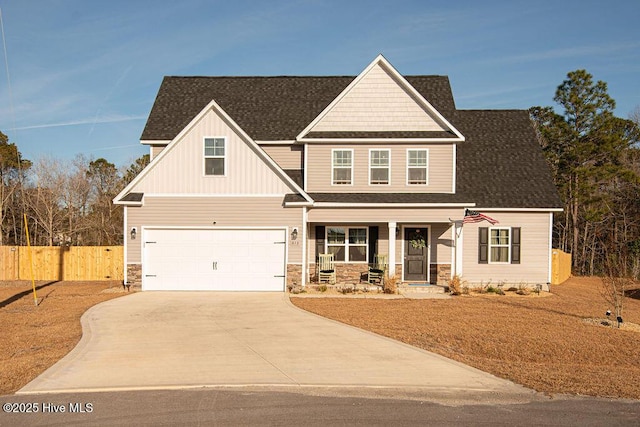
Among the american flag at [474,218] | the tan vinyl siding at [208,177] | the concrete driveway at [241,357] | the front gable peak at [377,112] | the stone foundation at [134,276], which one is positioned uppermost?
the front gable peak at [377,112]

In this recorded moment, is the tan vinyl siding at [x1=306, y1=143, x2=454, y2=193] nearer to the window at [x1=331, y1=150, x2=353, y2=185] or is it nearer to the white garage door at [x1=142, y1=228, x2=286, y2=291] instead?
the window at [x1=331, y1=150, x2=353, y2=185]

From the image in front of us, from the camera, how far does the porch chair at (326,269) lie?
2081 centimetres

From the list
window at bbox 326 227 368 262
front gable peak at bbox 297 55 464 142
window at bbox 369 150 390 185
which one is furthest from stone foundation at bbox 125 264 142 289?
window at bbox 369 150 390 185

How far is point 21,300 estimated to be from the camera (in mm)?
18703

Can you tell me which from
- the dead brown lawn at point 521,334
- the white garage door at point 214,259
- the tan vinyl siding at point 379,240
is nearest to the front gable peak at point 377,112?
the tan vinyl siding at point 379,240

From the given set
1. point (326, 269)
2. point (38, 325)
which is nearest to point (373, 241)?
point (326, 269)

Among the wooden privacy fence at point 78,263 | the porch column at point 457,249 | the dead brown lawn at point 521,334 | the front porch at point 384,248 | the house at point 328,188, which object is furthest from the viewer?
the wooden privacy fence at point 78,263

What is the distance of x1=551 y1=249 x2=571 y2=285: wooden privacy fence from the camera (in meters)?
25.8

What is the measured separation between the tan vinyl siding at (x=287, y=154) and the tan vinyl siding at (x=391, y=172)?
35.3 inches

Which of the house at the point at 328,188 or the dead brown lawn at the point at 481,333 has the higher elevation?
the house at the point at 328,188

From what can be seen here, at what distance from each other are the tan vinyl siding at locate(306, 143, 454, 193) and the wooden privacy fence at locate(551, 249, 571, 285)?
791 centimetres

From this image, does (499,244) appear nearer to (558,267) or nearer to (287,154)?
(558,267)

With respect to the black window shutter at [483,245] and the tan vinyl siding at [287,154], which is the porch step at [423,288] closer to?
the black window shutter at [483,245]

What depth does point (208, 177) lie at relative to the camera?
19828mm
